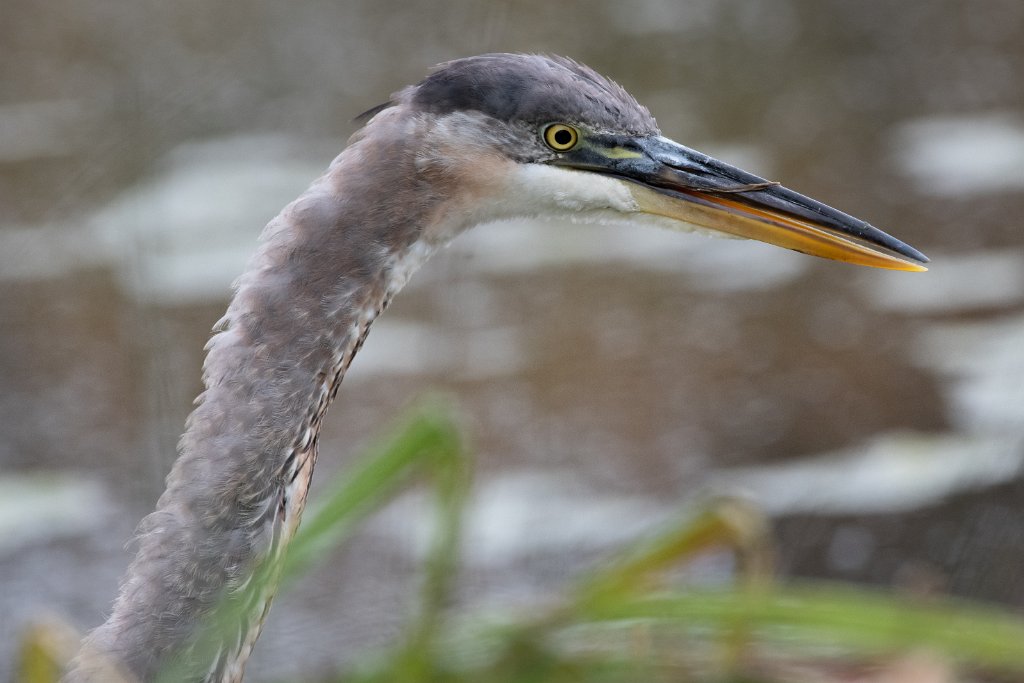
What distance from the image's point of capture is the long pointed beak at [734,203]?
2121mm

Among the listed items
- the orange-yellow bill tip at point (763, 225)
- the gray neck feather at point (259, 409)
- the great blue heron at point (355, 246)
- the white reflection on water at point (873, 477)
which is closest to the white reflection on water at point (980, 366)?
the white reflection on water at point (873, 477)

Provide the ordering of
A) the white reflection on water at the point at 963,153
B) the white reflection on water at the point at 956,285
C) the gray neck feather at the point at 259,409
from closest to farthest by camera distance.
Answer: the gray neck feather at the point at 259,409, the white reflection on water at the point at 956,285, the white reflection on water at the point at 963,153

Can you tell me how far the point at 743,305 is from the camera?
202 inches

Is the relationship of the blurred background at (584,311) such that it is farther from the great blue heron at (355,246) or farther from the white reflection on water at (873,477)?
the great blue heron at (355,246)

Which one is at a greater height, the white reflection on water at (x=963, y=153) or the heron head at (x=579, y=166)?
the white reflection on water at (x=963, y=153)

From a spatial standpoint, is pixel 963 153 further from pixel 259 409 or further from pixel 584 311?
pixel 259 409

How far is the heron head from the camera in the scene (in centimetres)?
204

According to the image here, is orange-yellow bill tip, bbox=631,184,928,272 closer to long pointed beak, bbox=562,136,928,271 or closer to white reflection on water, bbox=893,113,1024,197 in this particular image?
long pointed beak, bbox=562,136,928,271

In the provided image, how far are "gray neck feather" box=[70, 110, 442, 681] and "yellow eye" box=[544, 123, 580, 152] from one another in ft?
0.86

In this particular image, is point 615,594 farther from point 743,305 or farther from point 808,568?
point 743,305

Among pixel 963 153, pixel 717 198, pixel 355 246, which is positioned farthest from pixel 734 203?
pixel 963 153

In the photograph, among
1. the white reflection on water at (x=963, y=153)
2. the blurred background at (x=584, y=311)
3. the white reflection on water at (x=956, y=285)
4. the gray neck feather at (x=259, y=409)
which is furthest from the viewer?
the white reflection on water at (x=963, y=153)

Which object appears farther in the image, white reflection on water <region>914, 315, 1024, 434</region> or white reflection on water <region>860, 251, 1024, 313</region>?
white reflection on water <region>860, 251, 1024, 313</region>

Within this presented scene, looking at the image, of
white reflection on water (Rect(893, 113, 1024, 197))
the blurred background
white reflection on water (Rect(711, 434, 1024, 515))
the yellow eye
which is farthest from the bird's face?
white reflection on water (Rect(893, 113, 1024, 197))
